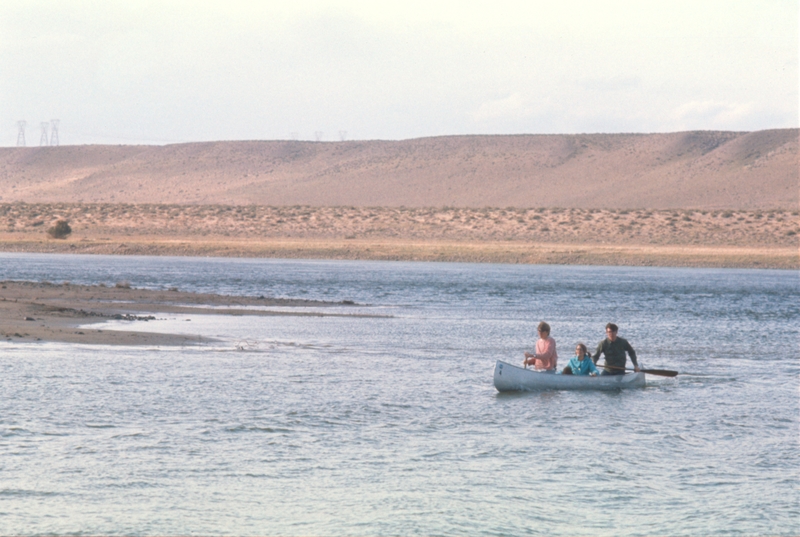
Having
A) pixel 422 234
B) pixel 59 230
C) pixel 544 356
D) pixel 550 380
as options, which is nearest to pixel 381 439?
pixel 550 380

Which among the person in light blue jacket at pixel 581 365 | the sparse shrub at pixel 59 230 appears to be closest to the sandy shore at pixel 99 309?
the person in light blue jacket at pixel 581 365

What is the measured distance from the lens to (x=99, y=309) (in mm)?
28031

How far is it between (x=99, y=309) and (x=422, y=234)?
5543cm

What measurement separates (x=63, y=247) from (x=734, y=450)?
6560 centimetres

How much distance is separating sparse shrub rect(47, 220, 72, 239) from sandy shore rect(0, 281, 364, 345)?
4287 cm

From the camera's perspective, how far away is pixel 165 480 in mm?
10516

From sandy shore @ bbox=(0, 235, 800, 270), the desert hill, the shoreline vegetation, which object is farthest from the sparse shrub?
the desert hill

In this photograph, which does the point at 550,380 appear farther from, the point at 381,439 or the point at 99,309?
the point at 99,309

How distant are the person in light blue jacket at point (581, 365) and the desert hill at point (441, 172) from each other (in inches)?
3879

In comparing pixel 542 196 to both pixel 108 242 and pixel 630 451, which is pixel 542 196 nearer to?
pixel 108 242

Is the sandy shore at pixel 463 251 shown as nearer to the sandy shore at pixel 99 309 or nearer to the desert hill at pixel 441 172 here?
the sandy shore at pixel 99 309

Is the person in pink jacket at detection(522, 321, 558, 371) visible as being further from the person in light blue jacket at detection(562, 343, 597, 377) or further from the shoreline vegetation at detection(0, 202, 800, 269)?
the shoreline vegetation at detection(0, 202, 800, 269)

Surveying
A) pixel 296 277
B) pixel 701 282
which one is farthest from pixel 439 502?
pixel 701 282

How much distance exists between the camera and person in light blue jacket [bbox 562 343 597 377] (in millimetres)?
17500
